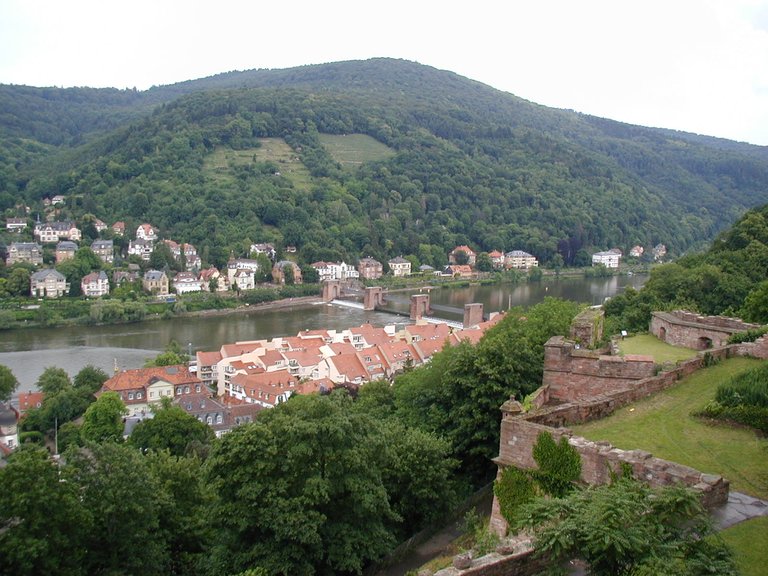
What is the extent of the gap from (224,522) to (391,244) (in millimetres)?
84299

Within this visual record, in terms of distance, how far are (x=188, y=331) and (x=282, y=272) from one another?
82.5 feet

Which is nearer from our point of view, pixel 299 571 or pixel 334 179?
pixel 299 571

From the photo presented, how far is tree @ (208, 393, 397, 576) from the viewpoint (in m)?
8.20

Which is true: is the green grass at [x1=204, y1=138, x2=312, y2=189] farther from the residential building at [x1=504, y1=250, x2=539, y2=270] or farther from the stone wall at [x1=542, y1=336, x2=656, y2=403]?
the stone wall at [x1=542, y1=336, x2=656, y2=403]

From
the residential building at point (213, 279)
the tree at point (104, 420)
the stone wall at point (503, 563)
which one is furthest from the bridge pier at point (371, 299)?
the stone wall at point (503, 563)

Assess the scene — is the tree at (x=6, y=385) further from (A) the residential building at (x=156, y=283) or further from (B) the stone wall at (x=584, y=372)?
(A) the residential building at (x=156, y=283)

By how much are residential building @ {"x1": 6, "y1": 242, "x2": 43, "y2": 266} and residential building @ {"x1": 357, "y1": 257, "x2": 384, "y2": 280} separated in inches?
1414

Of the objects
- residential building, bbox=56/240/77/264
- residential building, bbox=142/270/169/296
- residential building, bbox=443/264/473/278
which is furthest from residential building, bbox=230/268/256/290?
residential building, bbox=443/264/473/278

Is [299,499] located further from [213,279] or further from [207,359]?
[213,279]

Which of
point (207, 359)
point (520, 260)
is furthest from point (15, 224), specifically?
point (520, 260)

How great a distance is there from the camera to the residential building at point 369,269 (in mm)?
84188

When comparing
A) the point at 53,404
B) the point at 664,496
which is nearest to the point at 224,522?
the point at 664,496

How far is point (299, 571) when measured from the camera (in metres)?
8.18

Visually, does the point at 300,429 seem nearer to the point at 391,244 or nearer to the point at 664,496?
the point at 664,496
